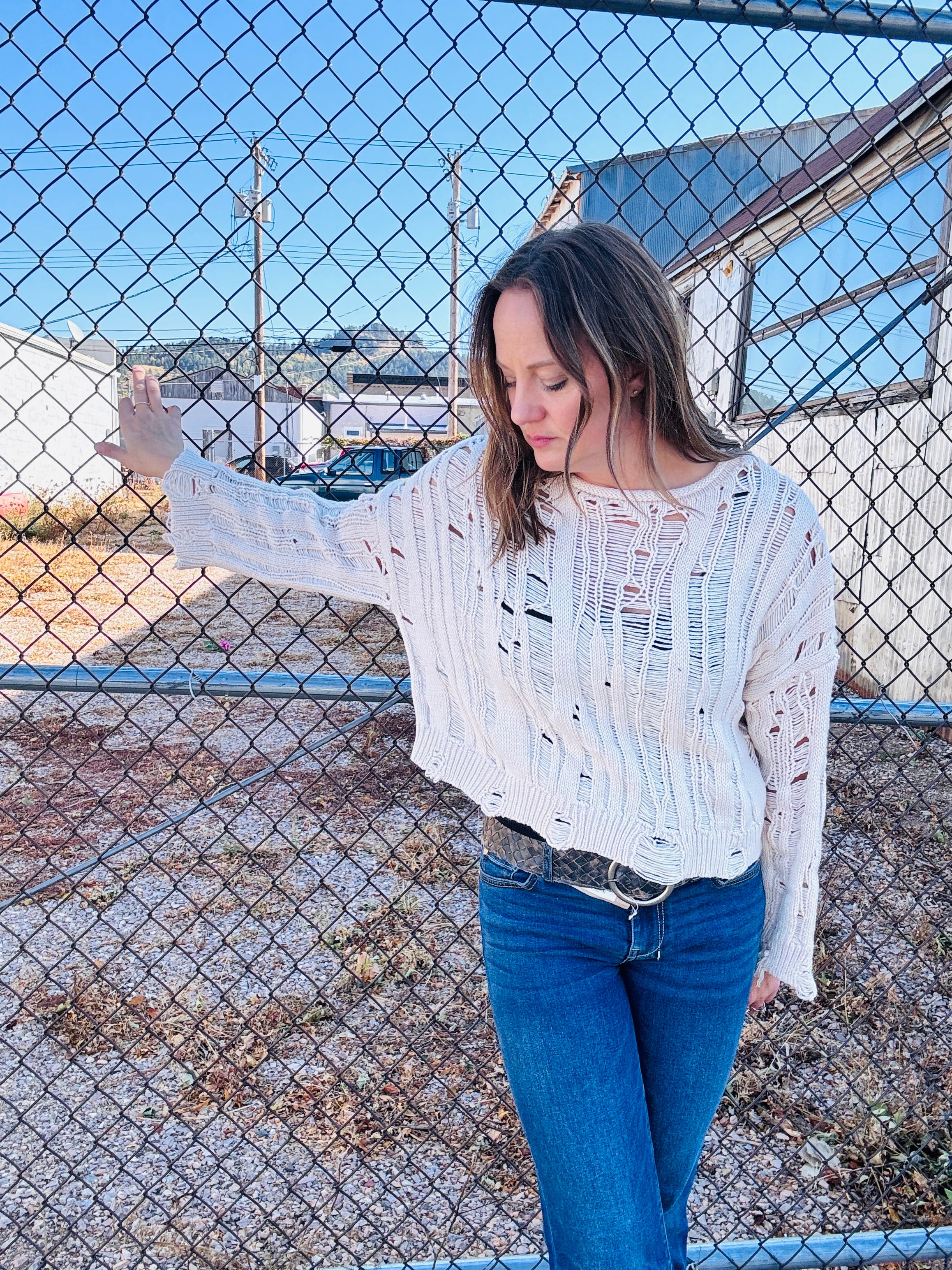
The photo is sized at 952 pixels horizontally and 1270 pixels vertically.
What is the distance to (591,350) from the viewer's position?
1.28m

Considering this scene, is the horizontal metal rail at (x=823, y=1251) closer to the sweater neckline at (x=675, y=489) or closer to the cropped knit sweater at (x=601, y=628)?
the cropped knit sweater at (x=601, y=628)

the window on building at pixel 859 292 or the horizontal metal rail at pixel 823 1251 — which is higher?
the window on building at pixel 859 292

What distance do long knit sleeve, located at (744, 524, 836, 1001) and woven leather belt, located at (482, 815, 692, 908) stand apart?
282mm

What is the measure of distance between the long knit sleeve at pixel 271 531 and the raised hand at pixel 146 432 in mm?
29

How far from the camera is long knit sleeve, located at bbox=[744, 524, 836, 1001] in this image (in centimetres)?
143

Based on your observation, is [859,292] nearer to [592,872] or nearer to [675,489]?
[675,489]

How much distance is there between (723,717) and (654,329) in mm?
578

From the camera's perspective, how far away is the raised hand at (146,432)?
142cm

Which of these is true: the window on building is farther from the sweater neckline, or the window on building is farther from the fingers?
the fingers

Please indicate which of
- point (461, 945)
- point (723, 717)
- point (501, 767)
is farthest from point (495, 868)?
point (461, 945)

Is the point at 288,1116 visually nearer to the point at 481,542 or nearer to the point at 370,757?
the point at 481,542

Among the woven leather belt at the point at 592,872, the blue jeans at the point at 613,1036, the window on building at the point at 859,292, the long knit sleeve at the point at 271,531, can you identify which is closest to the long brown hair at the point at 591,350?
the long knit sleeve at the point at 271,531

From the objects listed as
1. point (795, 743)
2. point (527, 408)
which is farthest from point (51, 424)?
point (795, 743)

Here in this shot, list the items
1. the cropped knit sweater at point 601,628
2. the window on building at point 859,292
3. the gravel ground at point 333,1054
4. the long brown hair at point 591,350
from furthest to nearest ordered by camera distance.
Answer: the window on building at point 859,292
the gravel ground at point 333,1054
the cropped knit sweater at point 601,628
the long brown hair at point 591,350
